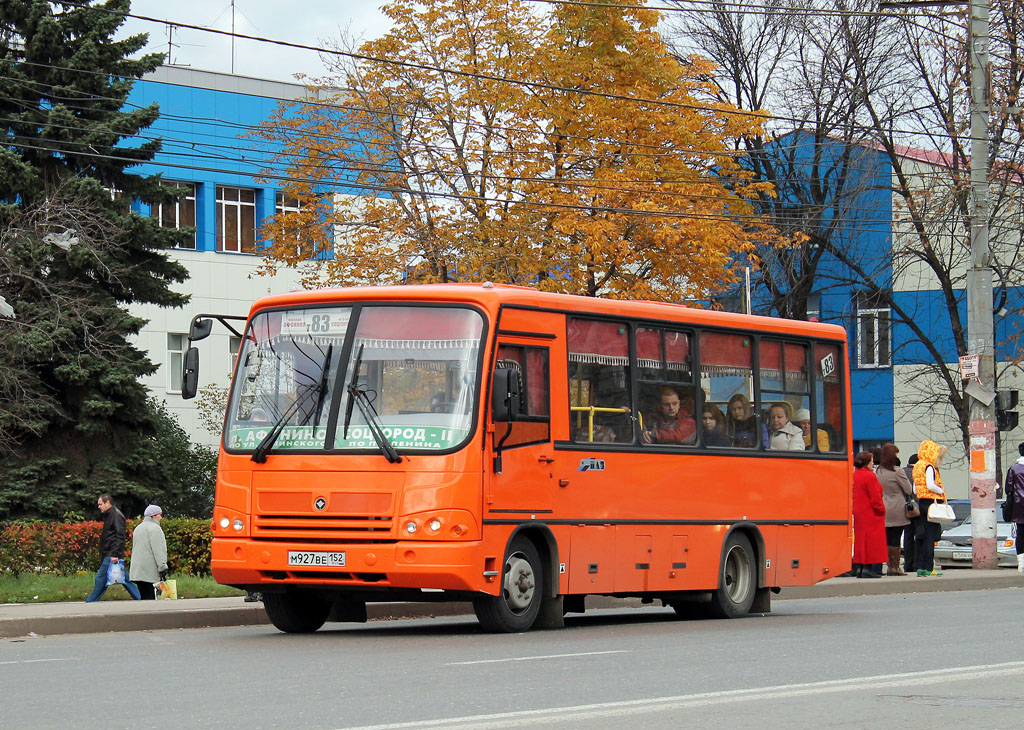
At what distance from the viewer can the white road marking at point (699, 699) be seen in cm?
800

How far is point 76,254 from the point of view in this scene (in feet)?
96.7

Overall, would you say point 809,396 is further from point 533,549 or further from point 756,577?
point 533,549

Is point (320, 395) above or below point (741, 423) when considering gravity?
above

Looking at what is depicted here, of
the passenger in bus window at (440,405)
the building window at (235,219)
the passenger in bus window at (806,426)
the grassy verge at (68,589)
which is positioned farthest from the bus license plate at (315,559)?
the building window at (235,219)

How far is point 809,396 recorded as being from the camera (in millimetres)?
18547

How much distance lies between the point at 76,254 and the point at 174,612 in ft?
48.4

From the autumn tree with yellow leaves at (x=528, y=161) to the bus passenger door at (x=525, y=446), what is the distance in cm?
1431

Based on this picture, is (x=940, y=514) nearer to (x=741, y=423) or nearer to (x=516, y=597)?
(x=741, y=423)

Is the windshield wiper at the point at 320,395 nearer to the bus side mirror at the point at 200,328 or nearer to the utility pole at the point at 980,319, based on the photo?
the bus side mirror at the point at 200,328

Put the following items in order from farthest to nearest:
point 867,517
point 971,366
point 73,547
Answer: point 971,366 < point 73,547 < point 867,517

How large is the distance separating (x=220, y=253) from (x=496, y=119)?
64.0 feet

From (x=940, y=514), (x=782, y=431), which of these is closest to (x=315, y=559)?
(x=782, y=431)

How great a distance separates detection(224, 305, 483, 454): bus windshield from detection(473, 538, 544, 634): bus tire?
134 cm

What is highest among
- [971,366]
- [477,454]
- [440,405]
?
[971,366]
